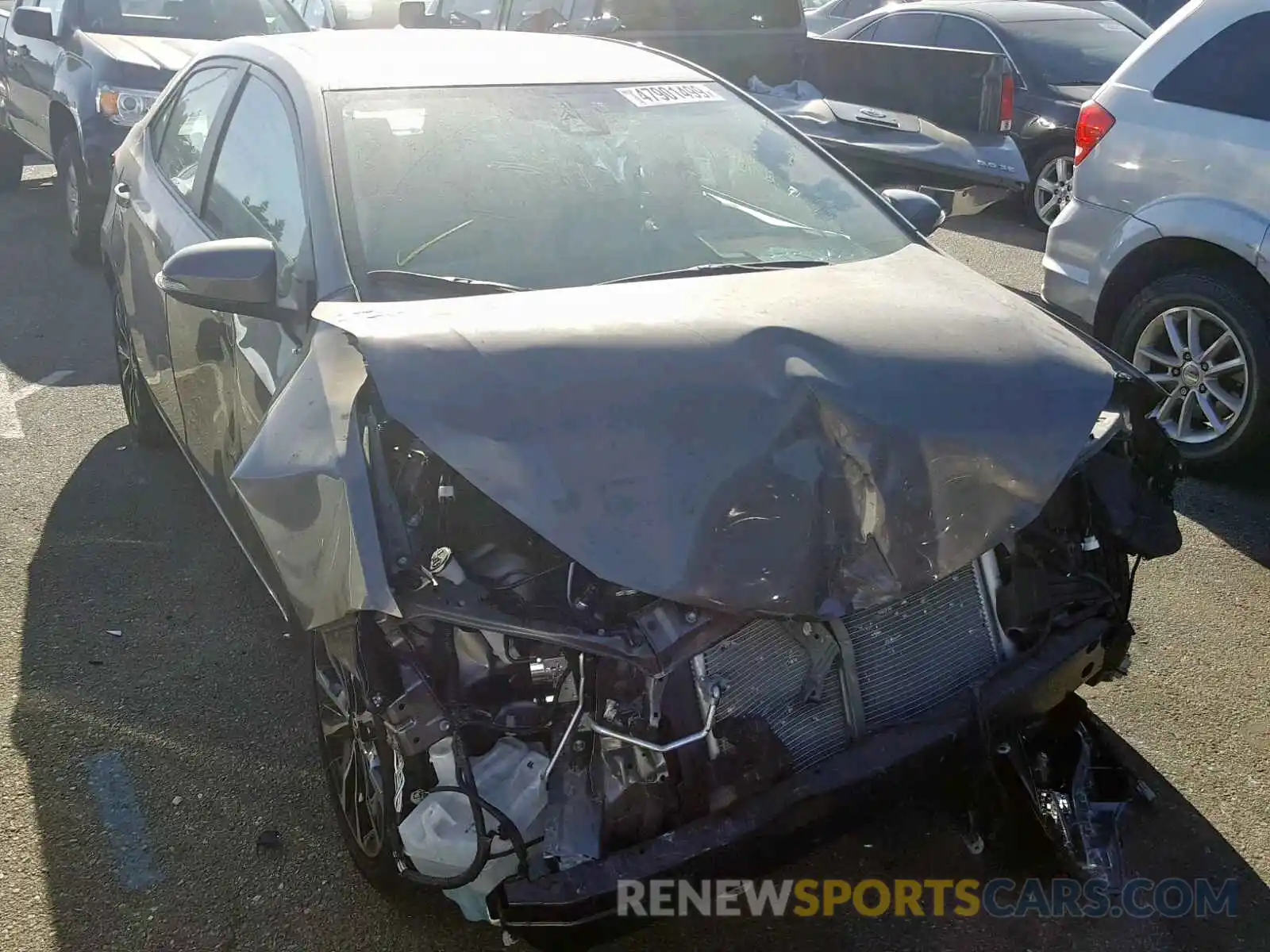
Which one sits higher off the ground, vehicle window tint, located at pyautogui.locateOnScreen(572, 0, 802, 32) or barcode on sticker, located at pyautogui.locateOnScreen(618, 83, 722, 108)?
barcode on sticker, located at pyautogui.locateOnScreen(618, 83, 722, 108)

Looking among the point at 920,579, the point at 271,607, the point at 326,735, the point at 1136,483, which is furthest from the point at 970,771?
the point at 271,607

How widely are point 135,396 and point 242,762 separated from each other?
2301 millimetres

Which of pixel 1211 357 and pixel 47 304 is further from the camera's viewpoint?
pixel 47 304

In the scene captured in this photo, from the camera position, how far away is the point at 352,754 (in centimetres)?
269

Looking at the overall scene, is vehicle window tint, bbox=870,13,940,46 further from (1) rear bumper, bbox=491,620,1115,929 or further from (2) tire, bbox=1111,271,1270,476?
(1) rear bumper, bbox=491,620,1115,929

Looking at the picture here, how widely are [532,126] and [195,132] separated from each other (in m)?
1.49

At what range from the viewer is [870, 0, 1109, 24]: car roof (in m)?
9.52

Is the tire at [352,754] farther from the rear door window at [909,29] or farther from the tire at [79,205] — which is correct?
the rear door window at [909,29]

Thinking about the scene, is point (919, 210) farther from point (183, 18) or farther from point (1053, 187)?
point (183, 18)

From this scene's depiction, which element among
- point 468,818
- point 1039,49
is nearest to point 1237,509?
point 468,818

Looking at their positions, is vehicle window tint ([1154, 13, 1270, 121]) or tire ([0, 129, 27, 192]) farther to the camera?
tire ([0, 129, 27, 192])

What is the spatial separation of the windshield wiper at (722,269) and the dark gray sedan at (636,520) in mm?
15

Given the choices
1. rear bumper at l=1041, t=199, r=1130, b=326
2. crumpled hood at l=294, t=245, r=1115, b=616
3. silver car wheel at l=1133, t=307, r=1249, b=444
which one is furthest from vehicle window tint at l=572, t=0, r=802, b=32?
crumpled hood at l=294, t=245, r=1115, b=616

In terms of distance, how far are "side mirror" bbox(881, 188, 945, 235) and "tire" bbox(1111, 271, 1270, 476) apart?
1505 mm
